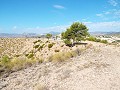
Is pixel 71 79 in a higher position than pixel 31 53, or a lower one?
higher

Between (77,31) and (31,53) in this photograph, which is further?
(31,53)

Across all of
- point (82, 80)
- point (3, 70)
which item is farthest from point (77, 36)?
point (82, 80)

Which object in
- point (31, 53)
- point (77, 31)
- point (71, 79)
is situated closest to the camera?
point (71, 79)

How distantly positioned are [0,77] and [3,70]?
229cm

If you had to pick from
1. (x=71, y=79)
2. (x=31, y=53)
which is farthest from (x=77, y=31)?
(x=71, y=79)

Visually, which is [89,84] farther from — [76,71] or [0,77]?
[0,77]

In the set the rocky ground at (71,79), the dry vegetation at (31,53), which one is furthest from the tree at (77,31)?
the rocky ground at (71,79)

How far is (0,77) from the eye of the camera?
48.7 feet

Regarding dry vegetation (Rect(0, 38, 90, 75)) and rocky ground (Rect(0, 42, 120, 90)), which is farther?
dry vegetation (Rect(0, 38, 90, 75))

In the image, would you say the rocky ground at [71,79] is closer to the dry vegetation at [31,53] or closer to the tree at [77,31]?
the dry vegetation at [31,53]

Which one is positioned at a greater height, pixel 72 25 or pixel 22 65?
pixel 72 25

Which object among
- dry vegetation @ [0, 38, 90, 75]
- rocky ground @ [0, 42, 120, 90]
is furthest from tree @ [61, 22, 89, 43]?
rocky ground @ [0, 42, 120, 90]

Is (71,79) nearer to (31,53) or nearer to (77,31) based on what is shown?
(77,31)

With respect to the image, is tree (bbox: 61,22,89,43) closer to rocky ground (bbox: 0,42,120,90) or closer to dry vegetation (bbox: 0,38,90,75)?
dry vegetation (bbox: 0,38,90,75)
